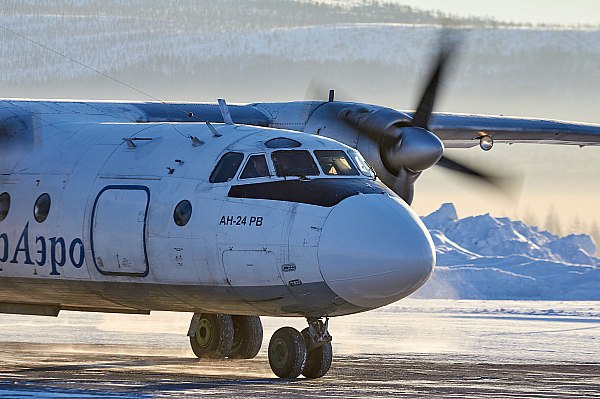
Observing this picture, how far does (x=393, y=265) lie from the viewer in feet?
52.6

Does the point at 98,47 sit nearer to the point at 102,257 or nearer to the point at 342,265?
the point at 102,257

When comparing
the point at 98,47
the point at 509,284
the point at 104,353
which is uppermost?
the point at 509,284

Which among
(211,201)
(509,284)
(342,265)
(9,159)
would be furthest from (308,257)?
(509,284)

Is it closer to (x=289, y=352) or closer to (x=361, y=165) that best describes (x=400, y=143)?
(x=361, y=165)

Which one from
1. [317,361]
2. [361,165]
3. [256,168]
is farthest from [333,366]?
[256,168]

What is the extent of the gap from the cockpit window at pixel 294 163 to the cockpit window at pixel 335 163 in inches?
5.4

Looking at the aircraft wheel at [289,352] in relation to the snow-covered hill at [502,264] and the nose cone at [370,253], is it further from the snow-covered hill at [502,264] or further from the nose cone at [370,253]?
the snow-covered hill at [502,264]

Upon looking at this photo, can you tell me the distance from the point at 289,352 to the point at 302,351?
0.56 feet

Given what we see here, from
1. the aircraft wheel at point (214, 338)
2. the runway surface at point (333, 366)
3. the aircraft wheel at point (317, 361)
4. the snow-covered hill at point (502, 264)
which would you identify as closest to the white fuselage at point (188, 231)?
the aircraft wheel at point (317, 361)

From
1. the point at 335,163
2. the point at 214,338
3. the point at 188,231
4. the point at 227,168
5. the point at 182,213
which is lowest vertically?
the point at 214,338

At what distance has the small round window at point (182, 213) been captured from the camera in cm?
1750

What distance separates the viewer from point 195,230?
17.4 meters

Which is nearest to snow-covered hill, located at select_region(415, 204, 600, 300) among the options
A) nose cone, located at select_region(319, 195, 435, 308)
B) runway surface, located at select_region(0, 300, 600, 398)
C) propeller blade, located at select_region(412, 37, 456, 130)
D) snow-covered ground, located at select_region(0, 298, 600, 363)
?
snow-covered ground, located at select_region(0, 298, 600, 363)

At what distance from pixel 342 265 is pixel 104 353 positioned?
780cm
